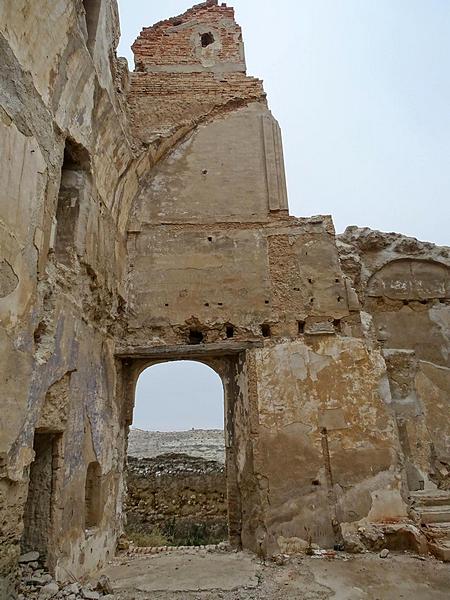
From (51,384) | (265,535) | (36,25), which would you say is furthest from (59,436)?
(36,25)

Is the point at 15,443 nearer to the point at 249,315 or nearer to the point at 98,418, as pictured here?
the point at 98,418

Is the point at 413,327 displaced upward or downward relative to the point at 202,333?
upward

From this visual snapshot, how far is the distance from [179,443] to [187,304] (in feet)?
22.2

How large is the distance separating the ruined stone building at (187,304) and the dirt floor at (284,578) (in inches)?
15.2

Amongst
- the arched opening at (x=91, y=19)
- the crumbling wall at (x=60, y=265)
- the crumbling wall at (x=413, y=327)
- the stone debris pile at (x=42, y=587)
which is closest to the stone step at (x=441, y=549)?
the crumbling wall at (x=413, y=327)

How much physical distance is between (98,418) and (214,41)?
24.3 ft

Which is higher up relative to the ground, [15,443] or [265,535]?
[15,443]

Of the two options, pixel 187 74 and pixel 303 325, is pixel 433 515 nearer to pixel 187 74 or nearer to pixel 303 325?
pixel 303 325

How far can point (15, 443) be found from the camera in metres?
3.26

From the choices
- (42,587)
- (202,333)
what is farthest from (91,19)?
(42,587)

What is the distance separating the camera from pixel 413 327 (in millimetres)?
7832

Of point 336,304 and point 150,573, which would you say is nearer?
point 150,573

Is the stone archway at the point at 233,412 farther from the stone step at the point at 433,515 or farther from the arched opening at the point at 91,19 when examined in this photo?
the arched opening at the point at 91,19

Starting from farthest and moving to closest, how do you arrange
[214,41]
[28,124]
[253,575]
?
[214,41]
[253,575]
[28,124]
